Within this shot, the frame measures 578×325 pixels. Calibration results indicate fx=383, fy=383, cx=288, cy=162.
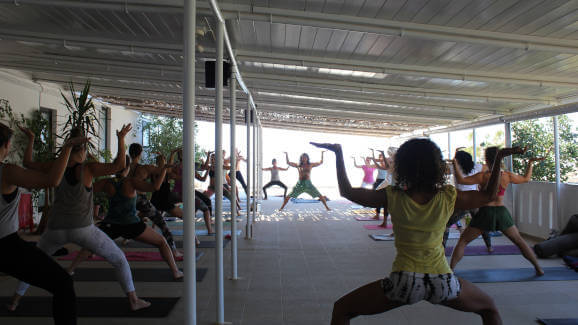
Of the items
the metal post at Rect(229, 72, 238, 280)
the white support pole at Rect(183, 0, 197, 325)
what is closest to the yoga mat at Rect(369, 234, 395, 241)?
the metal post at Rect(229, 72, 238, 280)

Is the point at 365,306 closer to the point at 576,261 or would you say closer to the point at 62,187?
the point at 62,187

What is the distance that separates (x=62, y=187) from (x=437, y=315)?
10.5 feet

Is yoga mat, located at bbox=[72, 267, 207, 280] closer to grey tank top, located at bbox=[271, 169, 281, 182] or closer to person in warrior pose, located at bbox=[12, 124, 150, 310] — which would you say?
person in warrior pose, located at bbox=[12, 124, 150, 310]

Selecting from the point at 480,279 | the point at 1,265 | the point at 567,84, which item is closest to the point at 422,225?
the point at 1,265

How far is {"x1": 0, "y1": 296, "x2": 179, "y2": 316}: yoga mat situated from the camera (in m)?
3.20

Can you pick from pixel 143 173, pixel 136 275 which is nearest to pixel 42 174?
pixel 143 173

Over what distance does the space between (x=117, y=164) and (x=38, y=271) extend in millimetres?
839

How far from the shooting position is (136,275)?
14.3ft

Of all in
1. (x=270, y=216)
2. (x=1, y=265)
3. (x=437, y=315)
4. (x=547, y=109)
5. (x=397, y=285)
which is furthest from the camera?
(x=270, y=216)

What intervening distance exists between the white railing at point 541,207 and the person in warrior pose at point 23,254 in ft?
22.2

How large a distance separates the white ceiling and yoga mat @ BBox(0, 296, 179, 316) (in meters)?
2.64

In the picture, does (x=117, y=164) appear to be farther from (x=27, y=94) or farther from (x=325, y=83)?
(x=27, y=94)

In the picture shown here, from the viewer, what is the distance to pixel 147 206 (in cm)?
518

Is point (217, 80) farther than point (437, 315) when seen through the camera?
No
